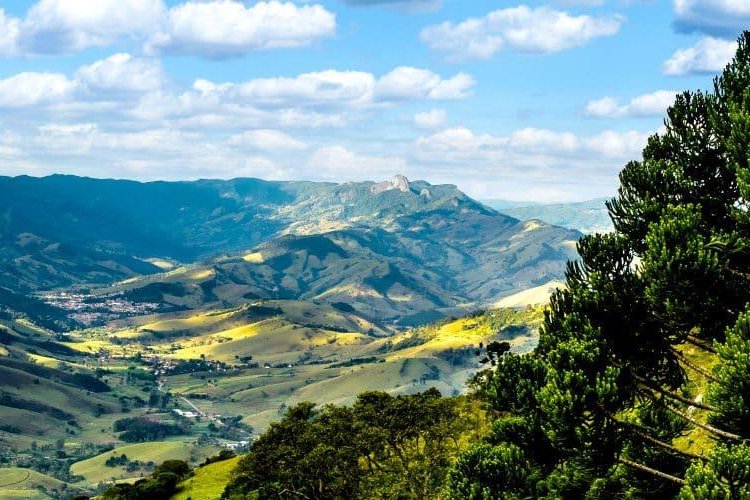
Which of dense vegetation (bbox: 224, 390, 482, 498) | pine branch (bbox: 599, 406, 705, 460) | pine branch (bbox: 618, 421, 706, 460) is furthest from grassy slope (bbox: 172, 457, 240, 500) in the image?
pine branch (bbox: 618, 421, 706, 460)

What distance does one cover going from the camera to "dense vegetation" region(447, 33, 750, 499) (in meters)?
28.0

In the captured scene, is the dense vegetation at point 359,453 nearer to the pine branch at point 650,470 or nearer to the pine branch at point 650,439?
the pine branch at point 650,470

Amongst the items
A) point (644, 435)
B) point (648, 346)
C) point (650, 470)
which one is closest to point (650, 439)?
point (644, 435)

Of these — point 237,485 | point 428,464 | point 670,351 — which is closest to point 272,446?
point 237,485

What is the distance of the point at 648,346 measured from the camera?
34406mm

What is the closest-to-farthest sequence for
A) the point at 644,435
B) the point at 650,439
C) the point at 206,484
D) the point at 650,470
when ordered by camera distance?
the point at 650,470 → the point at 650,439 → the point at 644,435 → the point at 206,484

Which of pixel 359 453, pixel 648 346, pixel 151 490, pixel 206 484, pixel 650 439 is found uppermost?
pixel 648 346

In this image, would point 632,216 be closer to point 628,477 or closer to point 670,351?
point 670,351

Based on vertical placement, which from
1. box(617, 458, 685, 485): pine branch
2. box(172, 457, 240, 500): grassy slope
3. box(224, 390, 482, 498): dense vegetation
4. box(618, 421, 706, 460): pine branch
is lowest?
box(172, 457, 240, 500): grassy slope

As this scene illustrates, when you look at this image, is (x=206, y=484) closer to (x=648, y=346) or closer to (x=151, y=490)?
(x=151, y=490)

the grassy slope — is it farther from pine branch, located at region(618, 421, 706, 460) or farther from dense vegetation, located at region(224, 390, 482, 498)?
pine branch, located at region(618, 421, 706, 460)

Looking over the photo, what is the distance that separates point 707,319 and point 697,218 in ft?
13.7

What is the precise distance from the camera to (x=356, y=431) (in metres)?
87.9

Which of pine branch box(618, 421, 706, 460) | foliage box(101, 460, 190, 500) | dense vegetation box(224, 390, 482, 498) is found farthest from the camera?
foliage box(101, 460, 190, 500)
